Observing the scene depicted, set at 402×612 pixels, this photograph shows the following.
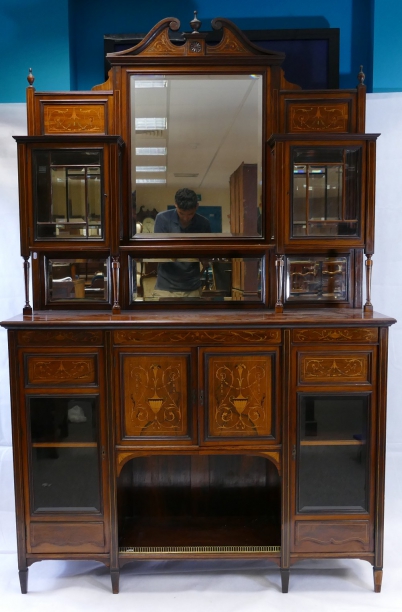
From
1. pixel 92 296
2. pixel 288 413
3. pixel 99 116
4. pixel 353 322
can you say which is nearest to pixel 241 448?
pixel 288 413

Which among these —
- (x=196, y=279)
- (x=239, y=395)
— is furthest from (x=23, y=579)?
(x=196, y=279)

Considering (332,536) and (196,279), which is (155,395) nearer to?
(196,279)

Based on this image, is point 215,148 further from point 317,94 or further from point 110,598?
point 110,598

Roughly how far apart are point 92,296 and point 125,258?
261mm

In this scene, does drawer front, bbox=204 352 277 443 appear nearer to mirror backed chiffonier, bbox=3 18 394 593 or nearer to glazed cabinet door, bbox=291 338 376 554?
mirror backed chiffonier, bbox=3 18 394 593

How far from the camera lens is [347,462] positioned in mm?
2340

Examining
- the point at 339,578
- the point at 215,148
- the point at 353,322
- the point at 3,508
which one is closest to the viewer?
the point at 353,322

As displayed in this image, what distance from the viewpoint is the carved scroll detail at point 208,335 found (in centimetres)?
226

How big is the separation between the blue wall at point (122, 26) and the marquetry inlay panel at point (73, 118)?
0.67 feet

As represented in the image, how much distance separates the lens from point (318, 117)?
2.59m

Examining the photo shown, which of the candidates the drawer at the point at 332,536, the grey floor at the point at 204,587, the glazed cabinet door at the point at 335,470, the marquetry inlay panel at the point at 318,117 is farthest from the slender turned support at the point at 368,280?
the grey floor at the point at 204,587

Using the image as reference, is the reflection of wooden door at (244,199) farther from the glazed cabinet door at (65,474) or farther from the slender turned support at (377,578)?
the slender turned support at (377,578)

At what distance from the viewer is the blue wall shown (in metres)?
2.70

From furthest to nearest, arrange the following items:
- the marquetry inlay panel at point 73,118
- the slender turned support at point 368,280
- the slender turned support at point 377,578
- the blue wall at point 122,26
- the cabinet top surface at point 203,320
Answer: the blue wall at point 122,26, the marquetry inlay panel at point 73,118, the slender turned support at point 368,280, the slender turned support at point 377,578, the cabinet top surface at point 203,320
